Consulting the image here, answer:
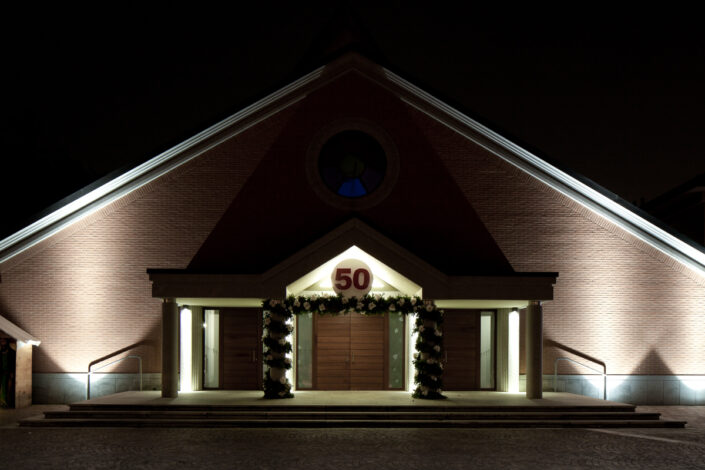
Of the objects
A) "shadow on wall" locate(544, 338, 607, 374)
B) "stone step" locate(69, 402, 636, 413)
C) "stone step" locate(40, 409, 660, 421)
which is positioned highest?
"shadow on wall" locate(544, 338, 607, 374)

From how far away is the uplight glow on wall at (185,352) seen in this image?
1977 cm

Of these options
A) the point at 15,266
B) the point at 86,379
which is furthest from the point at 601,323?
the point at 15,266

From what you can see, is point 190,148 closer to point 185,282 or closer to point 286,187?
point 286,187

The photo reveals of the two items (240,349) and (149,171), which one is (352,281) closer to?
(240,349)

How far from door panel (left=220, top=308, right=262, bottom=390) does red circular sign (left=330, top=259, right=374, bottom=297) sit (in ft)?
9.75

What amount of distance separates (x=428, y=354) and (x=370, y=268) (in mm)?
2763

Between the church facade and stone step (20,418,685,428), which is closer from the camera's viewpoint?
stone step (20,418,685,428)

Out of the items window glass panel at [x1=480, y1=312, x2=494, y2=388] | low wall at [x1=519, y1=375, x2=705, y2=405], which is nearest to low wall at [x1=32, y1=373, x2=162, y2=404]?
window glass panel at [x1=480, y1=312, x2=494, y2=388]

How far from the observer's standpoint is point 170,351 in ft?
58.4

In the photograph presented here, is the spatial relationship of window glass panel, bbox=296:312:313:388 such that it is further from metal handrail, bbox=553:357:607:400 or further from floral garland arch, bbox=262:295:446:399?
metal handrail, bbox=553:357:607:400

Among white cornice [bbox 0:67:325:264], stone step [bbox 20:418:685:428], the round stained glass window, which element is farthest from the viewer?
the round stained glass window

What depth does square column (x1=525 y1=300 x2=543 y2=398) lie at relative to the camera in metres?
17.8

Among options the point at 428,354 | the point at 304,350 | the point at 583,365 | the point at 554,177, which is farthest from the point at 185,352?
the point at 554,177

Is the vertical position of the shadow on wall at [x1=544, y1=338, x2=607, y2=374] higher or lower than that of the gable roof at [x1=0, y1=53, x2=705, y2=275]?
lower
